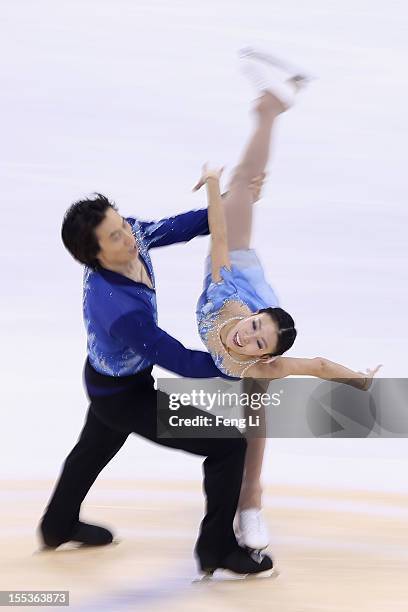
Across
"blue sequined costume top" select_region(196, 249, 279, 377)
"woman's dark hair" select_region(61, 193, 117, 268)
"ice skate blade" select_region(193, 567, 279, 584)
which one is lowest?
"ice skate blade" select_region(193, 567, 279, 584)

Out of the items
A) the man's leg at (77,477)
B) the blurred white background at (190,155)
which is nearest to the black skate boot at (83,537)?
the man's leg at (77,477)

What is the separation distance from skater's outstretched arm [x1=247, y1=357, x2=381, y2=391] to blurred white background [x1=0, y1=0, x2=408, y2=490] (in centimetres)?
239

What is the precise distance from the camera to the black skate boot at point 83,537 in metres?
3.70

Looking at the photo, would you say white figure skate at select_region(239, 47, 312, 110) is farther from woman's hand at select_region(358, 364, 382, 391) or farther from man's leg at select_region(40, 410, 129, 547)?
man's leg at select_region(40, 410, 129, 547)

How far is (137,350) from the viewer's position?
3.16 metres

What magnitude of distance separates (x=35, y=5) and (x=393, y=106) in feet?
9.41

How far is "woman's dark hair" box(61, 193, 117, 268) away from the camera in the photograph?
10.6 feet

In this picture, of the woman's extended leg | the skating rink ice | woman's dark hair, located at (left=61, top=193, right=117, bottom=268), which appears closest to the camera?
woman's dark hair, located at (left=61, top=193, right=117, bottom=268)

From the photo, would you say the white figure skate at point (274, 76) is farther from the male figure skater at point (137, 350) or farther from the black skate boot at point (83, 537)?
the black skate boot at point (83, 537)

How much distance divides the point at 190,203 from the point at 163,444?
171 inches

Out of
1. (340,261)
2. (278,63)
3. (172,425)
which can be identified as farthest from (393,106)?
(172,425)

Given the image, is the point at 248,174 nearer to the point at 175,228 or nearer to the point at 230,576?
the point at 175,228

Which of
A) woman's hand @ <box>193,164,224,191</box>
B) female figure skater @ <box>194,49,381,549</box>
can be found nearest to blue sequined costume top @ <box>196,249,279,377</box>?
female figure skater @ <box>194,49,381,549</box>

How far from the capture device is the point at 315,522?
4145 mm
